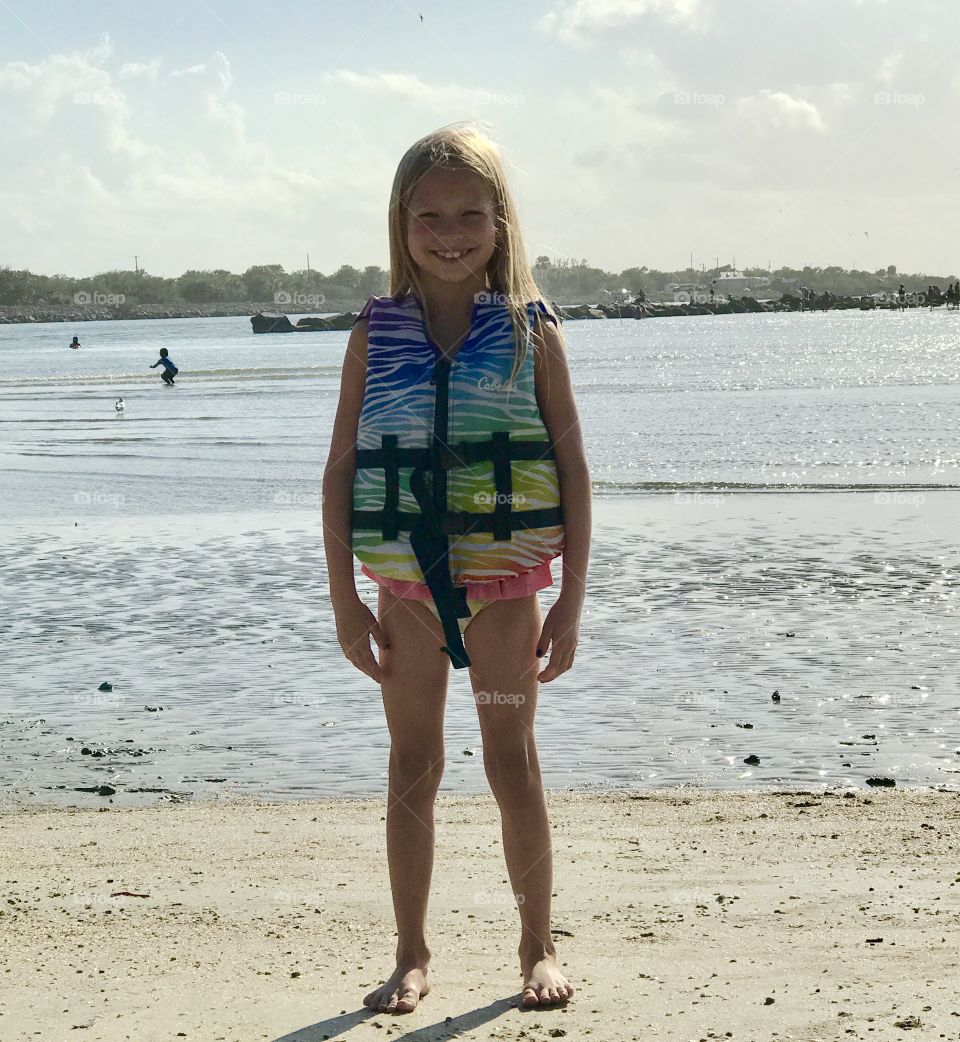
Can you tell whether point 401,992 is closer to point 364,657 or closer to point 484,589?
point 364,657

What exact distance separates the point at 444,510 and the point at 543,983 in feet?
3.89

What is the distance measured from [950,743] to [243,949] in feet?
11.1

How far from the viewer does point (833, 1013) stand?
3.28 metres

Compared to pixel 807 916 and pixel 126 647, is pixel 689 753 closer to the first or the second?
pixel 807 916

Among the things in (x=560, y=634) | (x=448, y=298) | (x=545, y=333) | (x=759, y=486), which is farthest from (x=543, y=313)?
(x=759, y=486)

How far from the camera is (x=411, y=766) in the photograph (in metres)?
3.54

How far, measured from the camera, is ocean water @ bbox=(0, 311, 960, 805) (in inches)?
231

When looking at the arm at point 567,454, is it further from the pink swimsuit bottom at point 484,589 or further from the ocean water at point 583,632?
the ocean water at point 583,632

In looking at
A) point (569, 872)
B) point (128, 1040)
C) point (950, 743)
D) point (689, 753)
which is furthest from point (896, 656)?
point (128, 1040)

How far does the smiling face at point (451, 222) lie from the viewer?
3.40 metres
